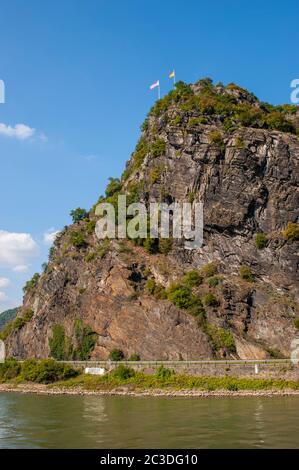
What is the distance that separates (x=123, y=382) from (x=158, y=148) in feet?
134

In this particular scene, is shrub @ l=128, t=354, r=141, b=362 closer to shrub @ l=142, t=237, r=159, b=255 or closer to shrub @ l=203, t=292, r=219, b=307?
shrub @ l=203, t=292, r=219, b=307

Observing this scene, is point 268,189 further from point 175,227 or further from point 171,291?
point 171,291

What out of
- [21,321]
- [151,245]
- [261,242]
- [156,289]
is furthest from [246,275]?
[21,321]

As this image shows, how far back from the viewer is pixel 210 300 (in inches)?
2539

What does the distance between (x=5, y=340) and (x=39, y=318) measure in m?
Result: 12.4

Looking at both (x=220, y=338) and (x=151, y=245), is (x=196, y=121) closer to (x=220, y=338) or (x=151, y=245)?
(x=151, y=245)

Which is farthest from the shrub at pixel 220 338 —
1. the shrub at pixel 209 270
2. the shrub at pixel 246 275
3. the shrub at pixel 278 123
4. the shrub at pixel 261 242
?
the shrub at pixel 278 123

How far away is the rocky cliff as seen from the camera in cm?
6372

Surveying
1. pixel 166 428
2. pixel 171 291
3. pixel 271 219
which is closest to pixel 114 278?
pixel 171 291

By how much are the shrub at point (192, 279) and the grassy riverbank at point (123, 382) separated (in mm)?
13623

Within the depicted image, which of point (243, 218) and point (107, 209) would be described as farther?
point (107, 209)

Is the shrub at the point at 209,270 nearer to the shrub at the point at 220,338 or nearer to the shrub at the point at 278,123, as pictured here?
the shrub at the point at 220,338

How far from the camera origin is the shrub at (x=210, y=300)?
64562mm

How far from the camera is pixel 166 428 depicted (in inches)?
1229
